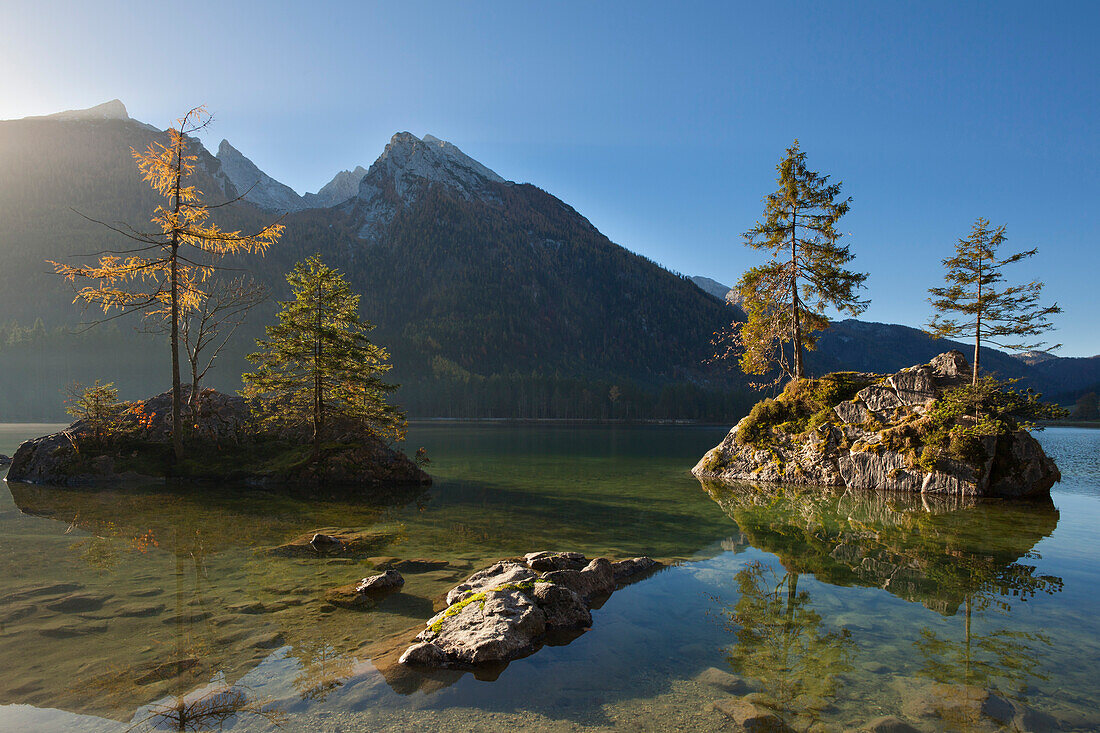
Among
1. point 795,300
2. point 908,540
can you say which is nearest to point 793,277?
point 795,300

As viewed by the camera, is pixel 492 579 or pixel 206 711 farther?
pixel 492 579

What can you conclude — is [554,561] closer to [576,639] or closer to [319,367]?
[576,639]

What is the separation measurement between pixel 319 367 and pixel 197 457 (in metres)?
7.19

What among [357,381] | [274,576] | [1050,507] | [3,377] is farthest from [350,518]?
[3,377]

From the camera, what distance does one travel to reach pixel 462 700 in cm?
534

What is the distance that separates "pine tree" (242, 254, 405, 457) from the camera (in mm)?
22891

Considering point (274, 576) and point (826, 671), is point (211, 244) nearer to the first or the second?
point (274, 576)

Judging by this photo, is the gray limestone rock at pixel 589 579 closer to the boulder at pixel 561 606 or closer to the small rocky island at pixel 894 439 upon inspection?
the boulder at pixel 561 606

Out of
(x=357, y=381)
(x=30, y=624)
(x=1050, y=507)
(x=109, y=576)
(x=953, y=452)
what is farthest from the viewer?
(x=357, y=381)

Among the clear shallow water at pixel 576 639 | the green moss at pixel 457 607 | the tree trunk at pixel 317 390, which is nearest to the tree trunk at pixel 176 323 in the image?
the tree trunk at pixel 317 390

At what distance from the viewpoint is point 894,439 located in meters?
22.8

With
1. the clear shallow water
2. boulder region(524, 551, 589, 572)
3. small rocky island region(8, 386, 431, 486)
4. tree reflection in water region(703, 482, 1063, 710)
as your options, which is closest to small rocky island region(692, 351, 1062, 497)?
tree reflection in water region(703, 482, 1063, 710)

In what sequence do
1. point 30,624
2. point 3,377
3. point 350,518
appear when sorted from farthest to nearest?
point 3,377
point 350,518
point 30,624

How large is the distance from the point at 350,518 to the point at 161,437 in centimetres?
1530
